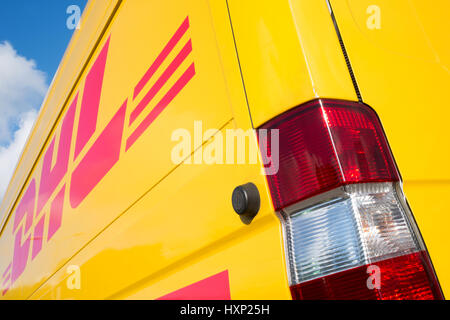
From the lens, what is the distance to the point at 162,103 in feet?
4.27

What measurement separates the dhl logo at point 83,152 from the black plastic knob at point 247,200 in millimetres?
469

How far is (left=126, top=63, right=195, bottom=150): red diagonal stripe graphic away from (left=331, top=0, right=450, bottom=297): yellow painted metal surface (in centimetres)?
48

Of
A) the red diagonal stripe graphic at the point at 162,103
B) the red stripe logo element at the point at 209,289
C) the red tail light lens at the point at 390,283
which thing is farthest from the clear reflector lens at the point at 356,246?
the red diagonal stripe graphic at the point at 162,103

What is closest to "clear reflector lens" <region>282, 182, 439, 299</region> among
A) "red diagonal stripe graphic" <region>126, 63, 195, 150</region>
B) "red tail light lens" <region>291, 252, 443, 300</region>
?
"red tail light lens" <region>291, 252, 443, 300</region>

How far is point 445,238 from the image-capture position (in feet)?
2.57

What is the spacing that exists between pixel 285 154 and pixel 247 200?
140 millimetres

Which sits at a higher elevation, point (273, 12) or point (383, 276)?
point (273, 12)

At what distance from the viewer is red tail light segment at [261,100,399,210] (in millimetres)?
791

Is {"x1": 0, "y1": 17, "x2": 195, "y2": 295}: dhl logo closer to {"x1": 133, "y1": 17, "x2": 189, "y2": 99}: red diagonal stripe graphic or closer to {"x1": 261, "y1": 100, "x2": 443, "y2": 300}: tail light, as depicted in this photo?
{"x1": 133, "y1": 17, "x2": 189, "y2": 99}: red diagonal stripe graphic

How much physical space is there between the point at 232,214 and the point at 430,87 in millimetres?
613

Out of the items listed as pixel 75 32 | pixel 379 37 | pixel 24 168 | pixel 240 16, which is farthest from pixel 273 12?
pixel 24 168

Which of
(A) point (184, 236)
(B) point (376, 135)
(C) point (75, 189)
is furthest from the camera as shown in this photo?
(C) point (75, 189)

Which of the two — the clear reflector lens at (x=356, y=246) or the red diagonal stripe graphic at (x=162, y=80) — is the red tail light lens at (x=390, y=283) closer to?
the clear reflector lens at (x=356, y=246)

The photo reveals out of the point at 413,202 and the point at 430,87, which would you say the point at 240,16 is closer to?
the point at 430,87
